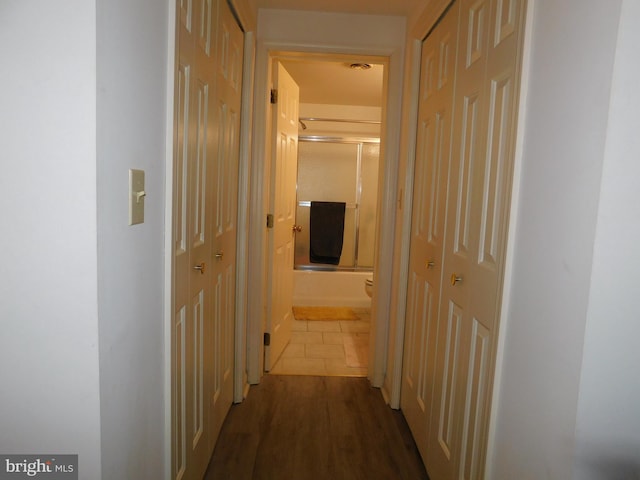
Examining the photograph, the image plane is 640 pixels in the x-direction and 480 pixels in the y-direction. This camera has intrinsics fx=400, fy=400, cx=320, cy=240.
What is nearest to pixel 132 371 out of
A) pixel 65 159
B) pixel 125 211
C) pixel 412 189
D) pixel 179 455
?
pixel 125 211

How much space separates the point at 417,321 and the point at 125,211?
1.55 metres

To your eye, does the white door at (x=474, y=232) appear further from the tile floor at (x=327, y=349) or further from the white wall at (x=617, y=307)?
the tile floor at (x=327, y=349)

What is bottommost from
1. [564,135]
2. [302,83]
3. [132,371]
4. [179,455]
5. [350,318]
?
[350,318]

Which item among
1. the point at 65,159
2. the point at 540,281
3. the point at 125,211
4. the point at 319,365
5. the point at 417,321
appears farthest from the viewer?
the point at 319,365

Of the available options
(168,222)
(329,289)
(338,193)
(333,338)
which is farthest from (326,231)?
(168,222)

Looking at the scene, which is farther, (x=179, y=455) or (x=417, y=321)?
(x=417, y=321)

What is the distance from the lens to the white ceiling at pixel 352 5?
2.15m

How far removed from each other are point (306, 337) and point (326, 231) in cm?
153

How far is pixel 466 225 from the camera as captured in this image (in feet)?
4.61

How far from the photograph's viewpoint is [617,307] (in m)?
0.74

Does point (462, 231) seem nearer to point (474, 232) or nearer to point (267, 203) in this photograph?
point (474, 232)

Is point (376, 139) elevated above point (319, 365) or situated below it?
above

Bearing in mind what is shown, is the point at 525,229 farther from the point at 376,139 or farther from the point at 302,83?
the point at 376,139

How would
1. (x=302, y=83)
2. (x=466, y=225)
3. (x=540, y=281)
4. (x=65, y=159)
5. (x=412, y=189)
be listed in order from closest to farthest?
(x=65, y=159) < (x=540, y=281) < (x=466, y=225) < (x=412, y=189) < (x=302, y=83)
